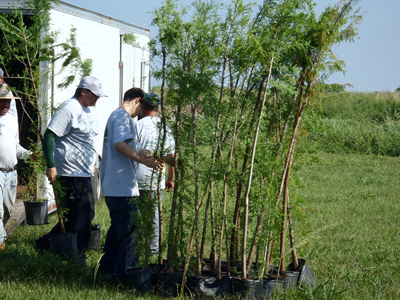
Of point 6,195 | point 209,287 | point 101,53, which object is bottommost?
point 209,287

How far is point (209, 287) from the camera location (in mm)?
4051

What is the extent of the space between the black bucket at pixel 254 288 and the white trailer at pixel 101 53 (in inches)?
131

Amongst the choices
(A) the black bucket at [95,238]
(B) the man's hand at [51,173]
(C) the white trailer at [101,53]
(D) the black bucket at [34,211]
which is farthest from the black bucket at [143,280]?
(D) the black bucket at [34,211]

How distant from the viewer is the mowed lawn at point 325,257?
14.1 feet

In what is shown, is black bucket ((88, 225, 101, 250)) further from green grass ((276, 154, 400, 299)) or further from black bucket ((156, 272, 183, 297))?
green grass ((276, 154, 400, 299))

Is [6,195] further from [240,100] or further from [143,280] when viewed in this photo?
[240,100]

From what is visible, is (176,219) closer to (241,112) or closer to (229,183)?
(229,183)

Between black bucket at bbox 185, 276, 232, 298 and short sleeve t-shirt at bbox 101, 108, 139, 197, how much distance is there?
1145mm

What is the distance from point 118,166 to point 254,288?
5.86ft

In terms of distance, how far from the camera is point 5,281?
181 inches

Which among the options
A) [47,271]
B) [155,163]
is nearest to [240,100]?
[155,163]

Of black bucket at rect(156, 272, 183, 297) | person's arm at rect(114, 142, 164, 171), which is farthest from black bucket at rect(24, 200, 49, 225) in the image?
black bucket at rect(156, 272, 183, 297)

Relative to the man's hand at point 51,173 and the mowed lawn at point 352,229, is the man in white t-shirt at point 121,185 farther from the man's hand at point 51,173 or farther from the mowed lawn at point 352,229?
the mowed lawn at point 352,229

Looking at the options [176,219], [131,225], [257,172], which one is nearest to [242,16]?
[257,172]
